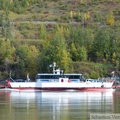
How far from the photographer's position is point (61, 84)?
126m

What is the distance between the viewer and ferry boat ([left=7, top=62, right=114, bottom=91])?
125 m

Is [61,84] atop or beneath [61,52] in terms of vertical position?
beneath

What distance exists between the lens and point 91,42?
502 feet

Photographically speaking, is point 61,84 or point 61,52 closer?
point 61,84

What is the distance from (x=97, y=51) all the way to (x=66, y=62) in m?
11.6

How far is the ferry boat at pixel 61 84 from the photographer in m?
125

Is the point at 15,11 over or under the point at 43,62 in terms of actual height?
over

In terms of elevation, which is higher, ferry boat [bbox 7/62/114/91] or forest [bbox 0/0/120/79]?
forest [bbox 0/0/120/79]

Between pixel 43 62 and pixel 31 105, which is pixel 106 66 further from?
pixel 31 105

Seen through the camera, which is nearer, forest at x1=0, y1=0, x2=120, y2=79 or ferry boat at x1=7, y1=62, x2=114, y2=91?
ferry boat at x1=7, y1=62, x2=114, y2=91

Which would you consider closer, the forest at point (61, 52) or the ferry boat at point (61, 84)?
the ferry boat at point (61, 84)

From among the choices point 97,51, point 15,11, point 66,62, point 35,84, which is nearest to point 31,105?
point 35,84

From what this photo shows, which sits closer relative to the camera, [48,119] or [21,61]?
[48,119]

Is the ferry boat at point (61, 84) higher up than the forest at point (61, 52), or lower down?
lower down
